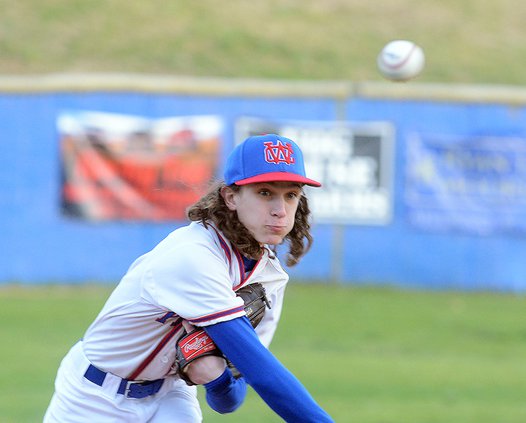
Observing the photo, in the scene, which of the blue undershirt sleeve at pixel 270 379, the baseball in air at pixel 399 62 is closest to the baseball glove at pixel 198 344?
the blue undershirt sleeve at pixel 270 379

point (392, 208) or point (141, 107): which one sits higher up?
point (141, 107)

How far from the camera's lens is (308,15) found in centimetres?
2444

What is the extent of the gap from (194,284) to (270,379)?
417 mm

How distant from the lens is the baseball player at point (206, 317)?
11.8ft

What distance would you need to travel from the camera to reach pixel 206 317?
3.61m

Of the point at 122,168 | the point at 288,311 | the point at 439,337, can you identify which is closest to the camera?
the point at 439,337

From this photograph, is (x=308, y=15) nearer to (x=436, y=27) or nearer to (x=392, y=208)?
(x=436, y=27)

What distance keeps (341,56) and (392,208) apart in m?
7.44

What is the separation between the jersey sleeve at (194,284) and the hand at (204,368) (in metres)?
0.12

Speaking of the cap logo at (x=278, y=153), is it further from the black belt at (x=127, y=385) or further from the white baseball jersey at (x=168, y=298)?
the black belt at (x=127, y=385)

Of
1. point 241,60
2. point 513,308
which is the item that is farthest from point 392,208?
point 241,60

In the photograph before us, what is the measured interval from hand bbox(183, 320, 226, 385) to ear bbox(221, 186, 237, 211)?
44 cm

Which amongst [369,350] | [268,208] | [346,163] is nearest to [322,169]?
[346,163]

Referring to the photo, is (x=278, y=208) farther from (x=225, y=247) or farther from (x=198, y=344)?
(x=198, y=344)
